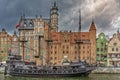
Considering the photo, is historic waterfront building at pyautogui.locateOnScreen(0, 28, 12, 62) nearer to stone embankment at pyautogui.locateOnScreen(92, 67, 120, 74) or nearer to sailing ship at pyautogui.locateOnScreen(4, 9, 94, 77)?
sailing ship at pyautogui.locateOnScreen(4, 9, 94, 77)

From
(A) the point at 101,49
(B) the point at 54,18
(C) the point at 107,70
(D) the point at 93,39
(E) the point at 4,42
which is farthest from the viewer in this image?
(B) the point at 54,18

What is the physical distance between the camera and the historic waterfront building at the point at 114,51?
116 meters

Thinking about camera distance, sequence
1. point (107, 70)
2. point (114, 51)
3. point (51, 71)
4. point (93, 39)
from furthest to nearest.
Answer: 1. point (93, 39)
2. point (114, 51)
3. point (107, 70)
4. point (51, 71)

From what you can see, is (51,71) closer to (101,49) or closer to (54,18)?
(101,49)

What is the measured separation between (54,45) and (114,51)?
26779mm

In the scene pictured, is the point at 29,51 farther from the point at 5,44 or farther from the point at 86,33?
the point at 86,33

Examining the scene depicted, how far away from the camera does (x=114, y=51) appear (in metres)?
118

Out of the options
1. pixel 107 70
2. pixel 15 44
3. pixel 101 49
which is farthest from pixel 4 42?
pixel 107 70

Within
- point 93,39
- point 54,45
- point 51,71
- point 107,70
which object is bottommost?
point 107,70

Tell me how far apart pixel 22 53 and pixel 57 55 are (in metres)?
17.8

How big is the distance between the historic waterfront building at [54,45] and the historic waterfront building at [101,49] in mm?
3023

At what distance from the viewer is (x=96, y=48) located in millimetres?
120375

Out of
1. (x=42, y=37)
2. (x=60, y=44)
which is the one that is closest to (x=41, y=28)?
(x=42, y=37)

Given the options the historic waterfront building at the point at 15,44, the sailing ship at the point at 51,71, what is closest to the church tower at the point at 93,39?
the sailing ship at the point at 51,71
